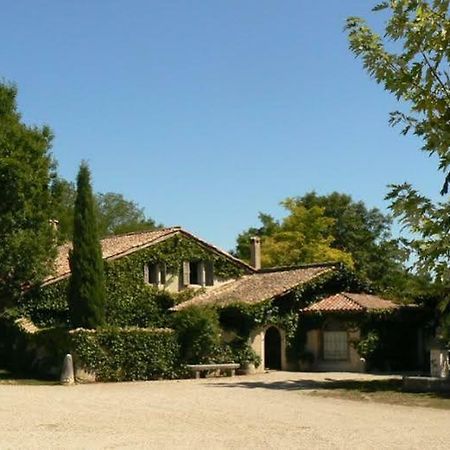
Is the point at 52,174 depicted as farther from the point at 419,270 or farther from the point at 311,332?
the point at 419,270

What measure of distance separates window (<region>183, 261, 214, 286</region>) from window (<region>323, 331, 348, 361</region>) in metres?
6.94

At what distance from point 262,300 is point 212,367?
14.7ft

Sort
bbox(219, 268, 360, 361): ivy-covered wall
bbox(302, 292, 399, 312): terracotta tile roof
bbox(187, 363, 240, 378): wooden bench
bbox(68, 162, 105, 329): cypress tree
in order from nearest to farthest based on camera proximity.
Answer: bbox(68, 162, 105, 329): cypress tree
bbox(187, 363, 240, 378): wooden bench
bbox(219, 268, 360, 361): ivy-covered wall
bbox(302, 292, 399, 312): terracotta tile roof

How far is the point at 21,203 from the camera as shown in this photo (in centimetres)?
3039

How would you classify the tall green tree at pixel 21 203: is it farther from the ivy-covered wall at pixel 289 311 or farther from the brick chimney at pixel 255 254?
the brick chimney at pixel 255 254

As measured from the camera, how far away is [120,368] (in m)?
28.5

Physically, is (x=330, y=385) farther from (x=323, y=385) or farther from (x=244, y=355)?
(x=244, y=355)

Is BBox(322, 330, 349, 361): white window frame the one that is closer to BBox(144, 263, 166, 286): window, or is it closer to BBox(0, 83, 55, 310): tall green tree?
BBox(144, 263, 166, 286): window

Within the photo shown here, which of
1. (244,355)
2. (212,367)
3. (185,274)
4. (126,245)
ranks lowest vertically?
(212,367)

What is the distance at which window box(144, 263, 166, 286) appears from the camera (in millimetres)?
35781

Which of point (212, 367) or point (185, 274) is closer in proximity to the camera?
point (212, 367)

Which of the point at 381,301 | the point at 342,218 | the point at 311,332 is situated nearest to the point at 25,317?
the point at 311,332

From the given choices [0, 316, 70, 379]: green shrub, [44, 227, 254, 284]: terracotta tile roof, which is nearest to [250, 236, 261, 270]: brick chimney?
[44, 227, 254, 284]: terracotta tile roof

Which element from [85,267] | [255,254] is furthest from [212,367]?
[255,254]
